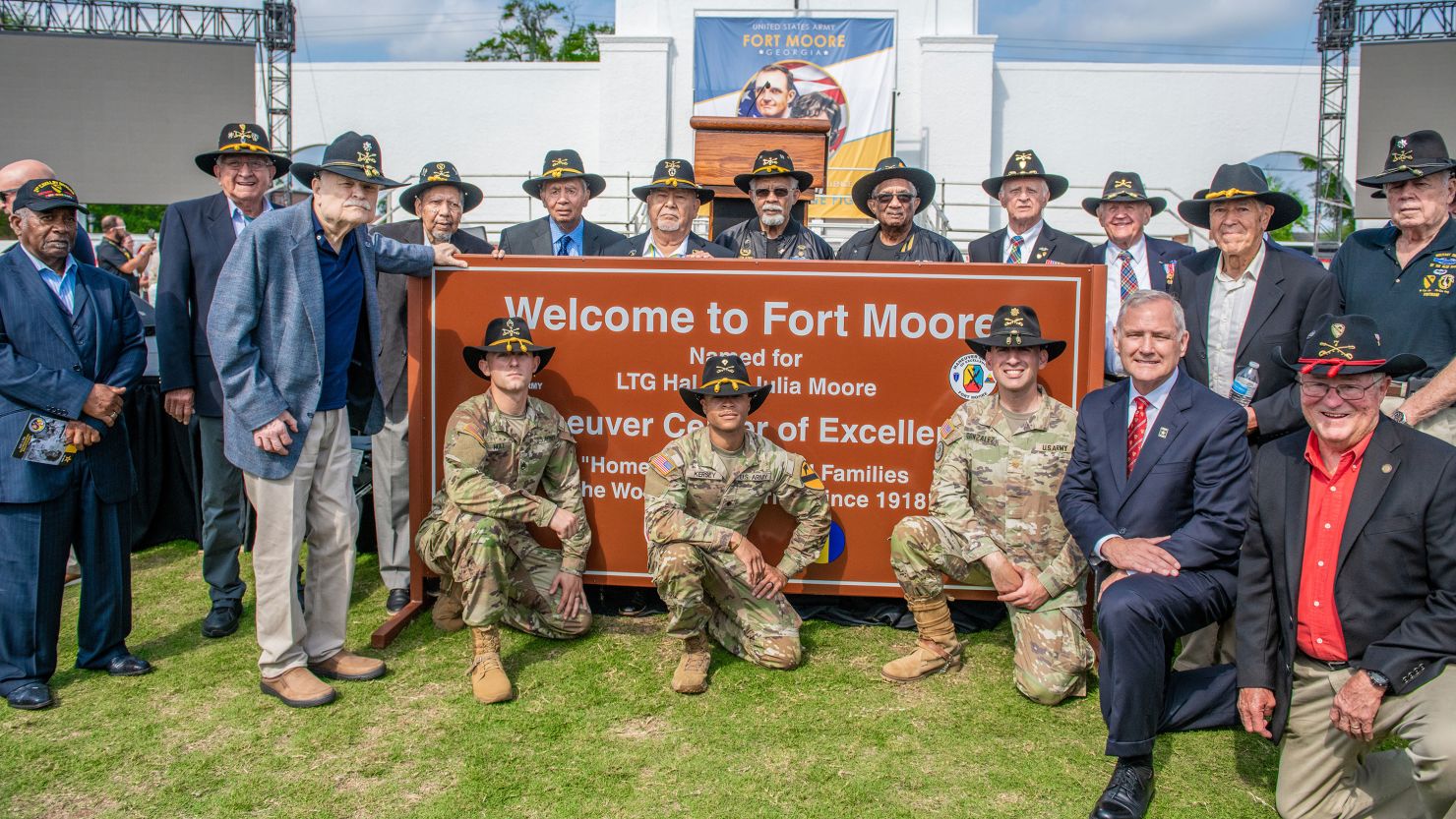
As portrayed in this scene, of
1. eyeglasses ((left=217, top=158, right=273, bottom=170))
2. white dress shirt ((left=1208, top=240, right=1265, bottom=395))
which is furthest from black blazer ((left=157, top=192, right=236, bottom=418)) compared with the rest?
white dress shirt ((left=1208, top=240, right=1265, bottom=395))

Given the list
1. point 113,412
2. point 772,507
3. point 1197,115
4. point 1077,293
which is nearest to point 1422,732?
point 1077,293

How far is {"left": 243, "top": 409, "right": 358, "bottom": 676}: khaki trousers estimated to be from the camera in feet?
13.0

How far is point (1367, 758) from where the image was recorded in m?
3.11

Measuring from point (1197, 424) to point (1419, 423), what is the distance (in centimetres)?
115

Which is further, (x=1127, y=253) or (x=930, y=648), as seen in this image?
(x=1127, y=253)

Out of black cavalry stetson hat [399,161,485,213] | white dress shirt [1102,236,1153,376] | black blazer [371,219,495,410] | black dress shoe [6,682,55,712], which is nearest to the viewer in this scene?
black dress shoe [6,682,55,712]

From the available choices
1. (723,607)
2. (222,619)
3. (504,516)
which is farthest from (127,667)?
(723,607)

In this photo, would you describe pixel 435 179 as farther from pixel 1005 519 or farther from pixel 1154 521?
pixel 1154 521

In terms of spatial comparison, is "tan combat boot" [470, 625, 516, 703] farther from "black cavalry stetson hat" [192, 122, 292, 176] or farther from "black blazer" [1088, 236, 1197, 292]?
"black blazer" [1088, 236, 1197, 292]

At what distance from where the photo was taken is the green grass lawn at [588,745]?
3219 millimetres

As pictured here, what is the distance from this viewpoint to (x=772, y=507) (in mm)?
4648

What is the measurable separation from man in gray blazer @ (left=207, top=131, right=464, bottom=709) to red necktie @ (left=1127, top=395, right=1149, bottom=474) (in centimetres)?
308

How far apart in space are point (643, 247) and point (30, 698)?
11.8ft

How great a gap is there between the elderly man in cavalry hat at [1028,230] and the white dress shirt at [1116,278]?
19 cm
